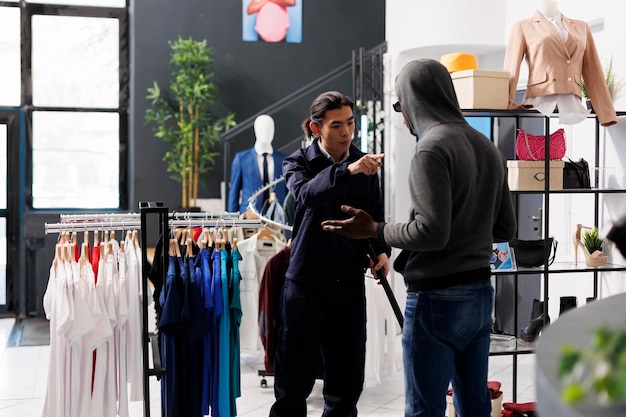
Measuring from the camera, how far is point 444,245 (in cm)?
239

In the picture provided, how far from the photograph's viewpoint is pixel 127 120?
8883 mm

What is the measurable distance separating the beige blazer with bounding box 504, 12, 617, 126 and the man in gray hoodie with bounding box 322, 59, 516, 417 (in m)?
1.90

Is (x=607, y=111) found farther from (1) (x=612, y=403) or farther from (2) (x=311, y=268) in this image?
(1) (x=612, y=403)

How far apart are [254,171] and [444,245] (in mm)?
4972

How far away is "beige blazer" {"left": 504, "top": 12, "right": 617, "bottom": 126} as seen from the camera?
14.1 feet

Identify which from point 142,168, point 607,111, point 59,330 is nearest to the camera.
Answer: point 59,330

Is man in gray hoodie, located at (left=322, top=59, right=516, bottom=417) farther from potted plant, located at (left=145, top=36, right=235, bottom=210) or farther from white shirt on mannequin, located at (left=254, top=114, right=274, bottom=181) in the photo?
potted plant, located at (left=145, top=36, right=235, bottom=210)

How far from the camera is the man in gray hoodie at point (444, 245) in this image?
238cm

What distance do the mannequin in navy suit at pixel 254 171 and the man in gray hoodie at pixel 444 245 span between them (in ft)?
15.2

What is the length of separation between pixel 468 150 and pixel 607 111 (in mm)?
2357

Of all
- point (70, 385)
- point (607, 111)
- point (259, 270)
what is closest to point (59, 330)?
point (70, 385)

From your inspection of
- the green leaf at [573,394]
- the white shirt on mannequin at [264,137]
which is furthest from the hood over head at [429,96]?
the white shirt on mannequin at [264,137]

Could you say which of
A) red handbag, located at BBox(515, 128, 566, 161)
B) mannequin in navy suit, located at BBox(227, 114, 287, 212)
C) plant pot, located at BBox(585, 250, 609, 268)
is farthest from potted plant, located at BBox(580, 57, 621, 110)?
mannequin in navy suit, located at BBox(227, 114, 287, 212)

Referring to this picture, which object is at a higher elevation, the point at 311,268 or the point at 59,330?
the point at 311,268
